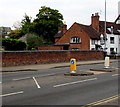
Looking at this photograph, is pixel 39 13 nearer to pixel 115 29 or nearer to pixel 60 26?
pixel 60 26

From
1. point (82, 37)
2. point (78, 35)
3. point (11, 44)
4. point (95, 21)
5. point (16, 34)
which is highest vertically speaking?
point (95, 21)

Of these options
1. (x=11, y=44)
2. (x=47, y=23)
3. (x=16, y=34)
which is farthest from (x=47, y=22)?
(x=11, y=44)

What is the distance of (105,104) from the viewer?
22.8 ft

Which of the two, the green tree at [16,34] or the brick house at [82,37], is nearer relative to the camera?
the brick house at [82,37]

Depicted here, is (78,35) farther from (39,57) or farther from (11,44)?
(39,57)

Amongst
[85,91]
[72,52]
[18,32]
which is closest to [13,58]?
[72,52]

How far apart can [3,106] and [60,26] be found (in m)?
59.8

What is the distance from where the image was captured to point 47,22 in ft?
208

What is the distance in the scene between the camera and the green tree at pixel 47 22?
6386 centimetres

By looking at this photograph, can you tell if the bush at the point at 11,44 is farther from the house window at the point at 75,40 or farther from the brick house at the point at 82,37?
the house window at the point at 75,40

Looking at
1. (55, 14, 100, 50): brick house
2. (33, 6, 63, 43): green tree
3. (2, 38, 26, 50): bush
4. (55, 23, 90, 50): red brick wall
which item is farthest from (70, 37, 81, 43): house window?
(2, 38, 26, 50): bush

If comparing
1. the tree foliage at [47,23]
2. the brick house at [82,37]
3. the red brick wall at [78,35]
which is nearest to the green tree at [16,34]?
the tree foliage at [47,23]

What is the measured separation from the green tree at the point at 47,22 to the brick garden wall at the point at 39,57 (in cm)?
3108

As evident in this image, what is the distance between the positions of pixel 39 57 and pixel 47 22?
38150 mm
